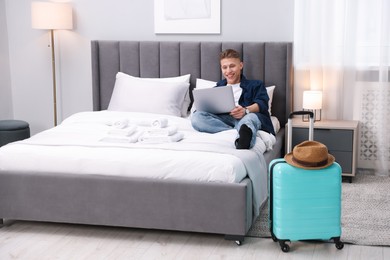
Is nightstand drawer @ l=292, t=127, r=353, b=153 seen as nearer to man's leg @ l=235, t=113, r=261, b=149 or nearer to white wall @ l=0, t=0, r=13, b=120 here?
man's leg @ l=235, t=113, r=261, b=149

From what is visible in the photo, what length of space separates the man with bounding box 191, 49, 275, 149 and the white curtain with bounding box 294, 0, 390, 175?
0.58 m

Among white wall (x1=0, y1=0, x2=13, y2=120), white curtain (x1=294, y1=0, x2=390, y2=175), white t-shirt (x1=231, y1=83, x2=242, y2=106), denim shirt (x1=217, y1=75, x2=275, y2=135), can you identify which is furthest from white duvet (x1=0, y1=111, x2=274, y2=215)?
white wall (x1=0, y1=0, x2=13, y2=120)

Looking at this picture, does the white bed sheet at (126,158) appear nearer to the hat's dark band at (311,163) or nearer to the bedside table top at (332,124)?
the hat's dark band at (311,163)

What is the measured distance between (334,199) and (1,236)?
1.94 metres

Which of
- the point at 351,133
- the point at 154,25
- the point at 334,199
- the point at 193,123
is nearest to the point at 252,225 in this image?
the point at 334,199

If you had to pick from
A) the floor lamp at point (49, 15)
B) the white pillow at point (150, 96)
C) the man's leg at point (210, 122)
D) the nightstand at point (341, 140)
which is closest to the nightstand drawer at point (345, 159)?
the nightstand at point (341, 140)

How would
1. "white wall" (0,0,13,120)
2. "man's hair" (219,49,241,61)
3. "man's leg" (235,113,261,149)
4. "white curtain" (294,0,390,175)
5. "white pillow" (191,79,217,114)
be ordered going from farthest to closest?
"white wall" (0,0,13,120)
"white pillow" (191,79,217,114)
"white curtain" (294,0,390,175)
"man's hair" (219,49,241,61)
"man's leg" (235,113,261,149)

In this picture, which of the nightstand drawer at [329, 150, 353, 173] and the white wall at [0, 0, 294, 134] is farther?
the white wall at [0, 0, 294, 134]

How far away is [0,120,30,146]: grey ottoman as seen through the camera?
5.70 meters

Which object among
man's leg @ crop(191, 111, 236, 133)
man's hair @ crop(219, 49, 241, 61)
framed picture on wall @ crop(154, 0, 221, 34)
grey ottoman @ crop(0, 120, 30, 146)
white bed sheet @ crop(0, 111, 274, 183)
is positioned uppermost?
framed picture on wall @ crop(154, 0, 221, 34)

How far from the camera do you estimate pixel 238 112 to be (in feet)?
15.4

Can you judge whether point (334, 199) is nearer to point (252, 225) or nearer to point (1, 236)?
point (252, 225)

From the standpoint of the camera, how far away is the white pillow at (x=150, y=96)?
5.28 m

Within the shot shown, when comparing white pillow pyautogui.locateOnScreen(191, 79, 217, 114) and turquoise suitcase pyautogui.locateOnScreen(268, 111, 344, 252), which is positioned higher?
white pillow pyautogui.locateOnScreen(191, 79, 217, 114)
